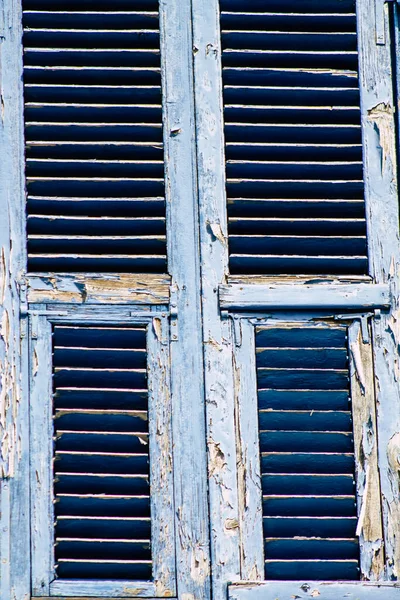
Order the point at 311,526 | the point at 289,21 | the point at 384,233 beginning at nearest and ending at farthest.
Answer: the point at 311,526
the point at 384,233
the point at 289,21

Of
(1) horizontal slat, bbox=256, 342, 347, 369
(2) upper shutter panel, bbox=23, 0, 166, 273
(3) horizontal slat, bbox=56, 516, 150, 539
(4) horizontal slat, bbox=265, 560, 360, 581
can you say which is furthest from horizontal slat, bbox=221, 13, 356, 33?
(4) horizontal slat, bbox=265, 560, 360, 581

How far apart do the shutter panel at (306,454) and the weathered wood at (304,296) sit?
0.08m

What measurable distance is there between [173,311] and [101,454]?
1.72ft

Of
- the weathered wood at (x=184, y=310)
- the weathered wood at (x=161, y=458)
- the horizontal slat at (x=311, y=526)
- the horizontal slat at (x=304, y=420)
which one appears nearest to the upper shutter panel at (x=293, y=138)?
the weathered wood at (x=184, y=310)

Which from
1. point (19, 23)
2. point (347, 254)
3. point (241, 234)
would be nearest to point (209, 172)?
point (241, 234)

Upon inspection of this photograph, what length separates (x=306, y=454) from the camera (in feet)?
14.3

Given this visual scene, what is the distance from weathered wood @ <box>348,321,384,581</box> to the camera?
14.0 ft

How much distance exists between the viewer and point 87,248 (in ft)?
14.6

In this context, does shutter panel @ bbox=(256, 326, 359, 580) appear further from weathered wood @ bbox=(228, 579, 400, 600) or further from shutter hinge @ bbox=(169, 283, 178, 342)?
shutter hinge @ bbox=(169, 283, 178, 342)

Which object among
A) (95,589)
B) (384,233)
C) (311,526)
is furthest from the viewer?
(384,233)

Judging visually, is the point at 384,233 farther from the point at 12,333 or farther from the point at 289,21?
the point at 12,333

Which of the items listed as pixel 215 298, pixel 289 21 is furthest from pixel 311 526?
pixel 289 21

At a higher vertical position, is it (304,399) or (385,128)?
(385,128)

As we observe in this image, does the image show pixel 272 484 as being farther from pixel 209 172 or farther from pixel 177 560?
pixel 209 172
